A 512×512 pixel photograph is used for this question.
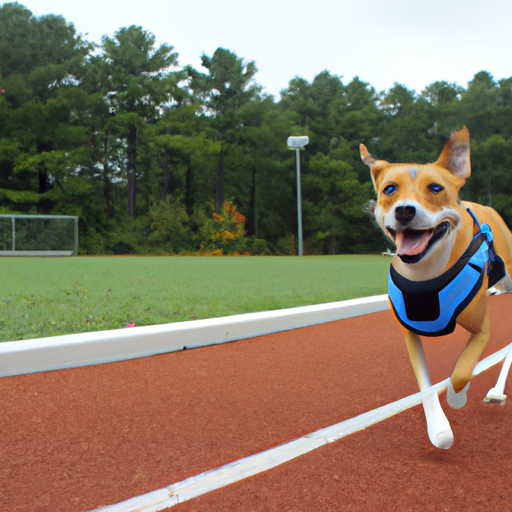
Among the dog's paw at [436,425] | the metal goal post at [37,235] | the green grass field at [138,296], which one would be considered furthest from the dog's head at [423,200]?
the metal goal post at [37,235]

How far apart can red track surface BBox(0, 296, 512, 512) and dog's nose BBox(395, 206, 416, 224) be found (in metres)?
0.98

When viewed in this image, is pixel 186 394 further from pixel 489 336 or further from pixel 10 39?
pixel 10 39

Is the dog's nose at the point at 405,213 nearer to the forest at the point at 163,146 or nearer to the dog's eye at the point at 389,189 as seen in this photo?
the dog's eye at the point at 389,189

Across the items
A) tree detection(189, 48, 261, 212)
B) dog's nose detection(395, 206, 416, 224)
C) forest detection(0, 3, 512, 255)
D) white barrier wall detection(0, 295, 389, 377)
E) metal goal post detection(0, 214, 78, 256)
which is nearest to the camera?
dog's nose detection(395, 206, 416, 224)

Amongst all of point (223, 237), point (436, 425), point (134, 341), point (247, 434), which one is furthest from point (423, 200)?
point (223, 237)

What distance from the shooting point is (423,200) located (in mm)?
2832

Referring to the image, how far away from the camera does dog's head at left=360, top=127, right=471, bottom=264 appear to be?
2.79 metres

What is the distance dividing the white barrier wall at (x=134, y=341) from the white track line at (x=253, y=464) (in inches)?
126

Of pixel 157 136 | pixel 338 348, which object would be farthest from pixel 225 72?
pixel 338 348

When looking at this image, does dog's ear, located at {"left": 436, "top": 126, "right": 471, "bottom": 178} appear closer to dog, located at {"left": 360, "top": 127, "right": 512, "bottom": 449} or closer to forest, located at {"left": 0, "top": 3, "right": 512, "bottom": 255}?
dog, located at {"left": 360, "top": 127, "right": 512, "bottom": 449}

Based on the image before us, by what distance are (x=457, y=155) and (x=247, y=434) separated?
8.78 ft

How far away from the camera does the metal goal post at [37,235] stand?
→ 33.8 meters

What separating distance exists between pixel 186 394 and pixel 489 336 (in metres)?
Result: 3.19

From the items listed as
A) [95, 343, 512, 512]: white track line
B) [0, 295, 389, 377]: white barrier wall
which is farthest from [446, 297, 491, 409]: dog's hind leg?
[0, 295, 389, 377]: white barrier wall
